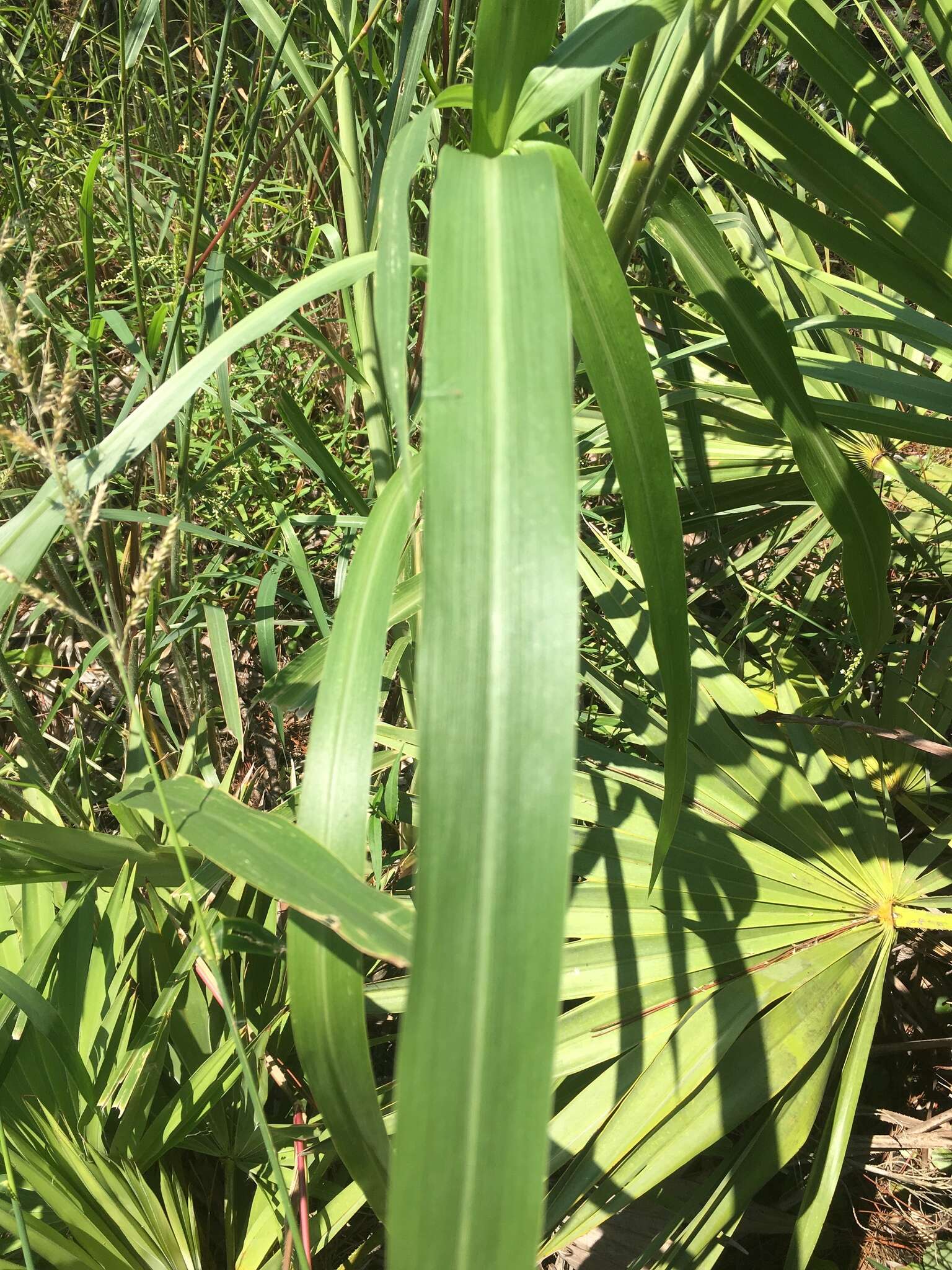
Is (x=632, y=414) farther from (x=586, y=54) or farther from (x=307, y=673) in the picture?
(x=307, y=673)

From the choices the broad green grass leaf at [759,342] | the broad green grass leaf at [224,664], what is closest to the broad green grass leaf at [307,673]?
the broad green grass leaf at [224,664]

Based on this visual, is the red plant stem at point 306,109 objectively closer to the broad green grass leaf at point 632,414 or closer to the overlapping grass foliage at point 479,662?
the overlapping grass foliage at point 479,662

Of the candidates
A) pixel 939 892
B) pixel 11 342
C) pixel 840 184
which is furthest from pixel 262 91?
pixel 939 892

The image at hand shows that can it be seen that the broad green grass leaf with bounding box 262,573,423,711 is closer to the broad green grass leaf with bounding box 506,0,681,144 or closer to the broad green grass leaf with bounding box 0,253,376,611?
the broad green grass leaf with bounding box 0,253,376,611

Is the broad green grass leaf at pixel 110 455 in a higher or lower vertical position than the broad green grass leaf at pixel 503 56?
lower

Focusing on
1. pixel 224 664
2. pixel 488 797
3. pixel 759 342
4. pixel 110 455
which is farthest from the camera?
pixel 224 664

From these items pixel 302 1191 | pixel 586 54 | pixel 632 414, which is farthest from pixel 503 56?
pixel 302 1191

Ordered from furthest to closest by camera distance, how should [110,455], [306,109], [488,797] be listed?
[306,109]
[110,455]
[488,797]
